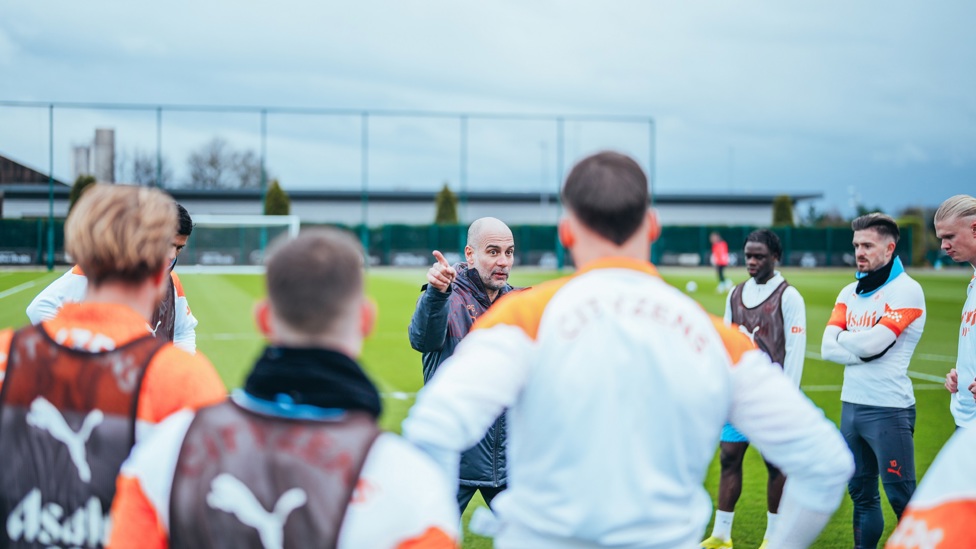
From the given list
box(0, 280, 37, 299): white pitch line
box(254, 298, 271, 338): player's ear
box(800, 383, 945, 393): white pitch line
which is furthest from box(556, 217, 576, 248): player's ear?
box(0, 280, 37, 299): white pitch line

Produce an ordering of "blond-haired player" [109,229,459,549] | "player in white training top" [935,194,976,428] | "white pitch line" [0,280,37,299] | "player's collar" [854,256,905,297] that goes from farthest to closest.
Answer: "white pitch line" [0,280,37,299] → "player's collar" [854,256,905,297] → "player in white training top" [935,194,976,428] → "blond-haired player" [109,229,459,549]

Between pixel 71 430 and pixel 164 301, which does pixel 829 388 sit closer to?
pixel 164 301

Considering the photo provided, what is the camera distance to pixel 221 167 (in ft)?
155

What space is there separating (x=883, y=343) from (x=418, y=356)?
932cm

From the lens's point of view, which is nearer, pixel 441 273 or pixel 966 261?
pixel 441 273

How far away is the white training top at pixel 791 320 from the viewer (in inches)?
205

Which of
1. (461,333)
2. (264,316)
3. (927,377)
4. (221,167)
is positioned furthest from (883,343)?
(221,167)

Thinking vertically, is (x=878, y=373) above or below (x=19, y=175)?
below

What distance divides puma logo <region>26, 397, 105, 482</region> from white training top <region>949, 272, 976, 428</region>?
3938 millimetres

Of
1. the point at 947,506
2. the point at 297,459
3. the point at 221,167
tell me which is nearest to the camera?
the point at 297,459

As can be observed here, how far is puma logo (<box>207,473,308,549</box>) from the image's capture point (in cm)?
161

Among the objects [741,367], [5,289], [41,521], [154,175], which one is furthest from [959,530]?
[154,175]

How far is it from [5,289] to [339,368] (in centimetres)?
2495

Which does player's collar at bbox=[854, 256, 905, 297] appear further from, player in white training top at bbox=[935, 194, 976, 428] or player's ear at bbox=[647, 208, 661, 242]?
player's ear at bbox=[647, 208, 661, 242]
